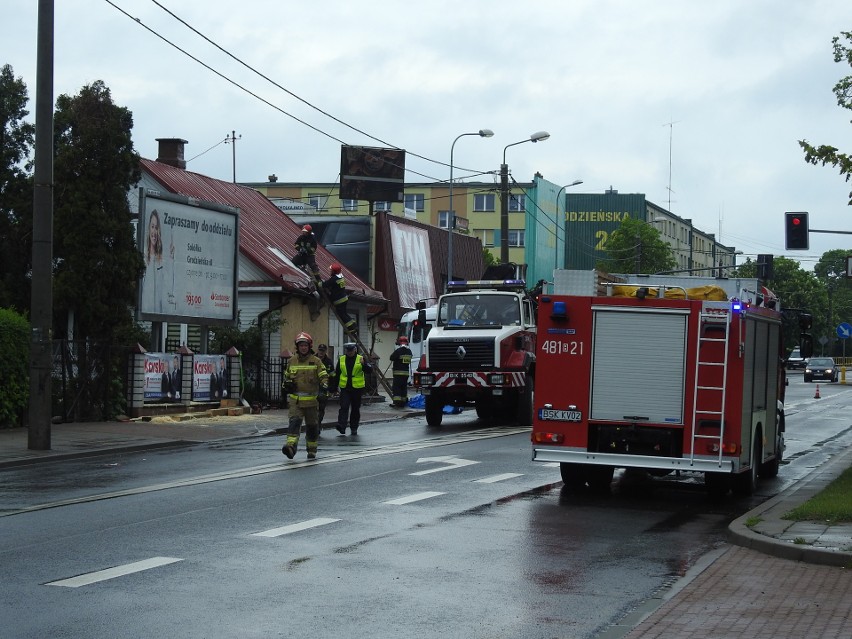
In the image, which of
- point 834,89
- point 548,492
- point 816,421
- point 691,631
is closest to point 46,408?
point 548,492

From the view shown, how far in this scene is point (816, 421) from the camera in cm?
3294

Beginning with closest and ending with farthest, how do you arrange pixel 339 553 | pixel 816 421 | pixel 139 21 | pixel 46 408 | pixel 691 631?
1. pixel 691 631
2. pixel 339 553
3. pixel 46 408
4. pixel 139 21
5. pixel 816 421

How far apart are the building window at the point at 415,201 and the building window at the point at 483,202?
4.40 m

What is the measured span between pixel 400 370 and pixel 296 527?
2138cm

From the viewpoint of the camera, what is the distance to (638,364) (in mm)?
14805

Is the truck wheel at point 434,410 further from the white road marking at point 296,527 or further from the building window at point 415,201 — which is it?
the building window at point 415,201

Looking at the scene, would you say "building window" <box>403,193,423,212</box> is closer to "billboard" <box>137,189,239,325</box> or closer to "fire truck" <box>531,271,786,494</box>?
"billboard" <box>137,189,239,325</box>

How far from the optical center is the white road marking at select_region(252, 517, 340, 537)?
11.5 meters

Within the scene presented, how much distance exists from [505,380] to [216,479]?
1245 cm

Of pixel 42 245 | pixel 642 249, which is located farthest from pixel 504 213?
pixel 642 249

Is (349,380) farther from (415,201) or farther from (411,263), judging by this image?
(415,201)

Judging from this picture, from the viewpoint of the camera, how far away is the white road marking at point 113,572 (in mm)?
9023

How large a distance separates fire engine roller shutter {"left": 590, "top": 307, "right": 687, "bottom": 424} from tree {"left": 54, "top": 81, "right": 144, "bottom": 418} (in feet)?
45.4

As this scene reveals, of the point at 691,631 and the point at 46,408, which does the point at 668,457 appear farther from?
the point at 46,408
